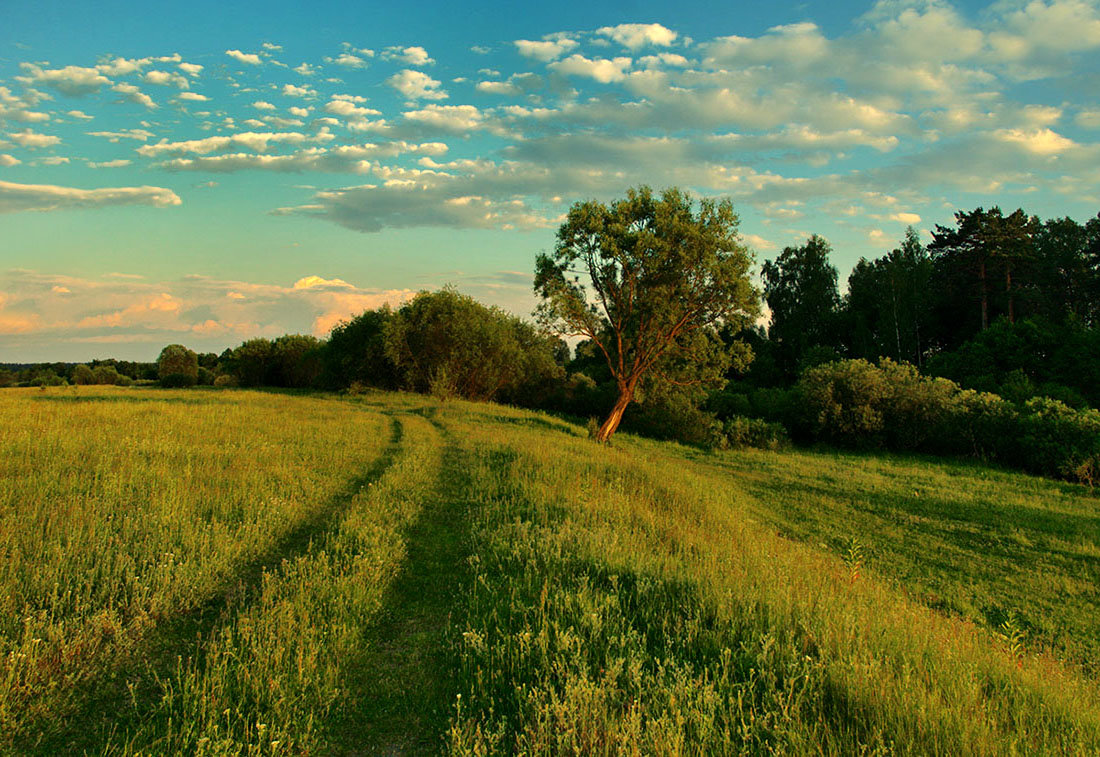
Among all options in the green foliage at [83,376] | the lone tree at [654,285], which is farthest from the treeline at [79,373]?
the lone tree at [654,285]

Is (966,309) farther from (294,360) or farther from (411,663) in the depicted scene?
(294,360)

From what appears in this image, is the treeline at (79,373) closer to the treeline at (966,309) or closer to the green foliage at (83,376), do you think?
the green foliage at (83,376)

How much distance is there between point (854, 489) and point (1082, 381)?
1260 inches

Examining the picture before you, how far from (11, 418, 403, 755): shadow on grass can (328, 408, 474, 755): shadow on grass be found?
150 centimetres

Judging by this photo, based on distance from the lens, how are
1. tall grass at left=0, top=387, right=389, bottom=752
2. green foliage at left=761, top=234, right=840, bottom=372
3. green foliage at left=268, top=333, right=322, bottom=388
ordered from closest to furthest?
tall grass at left=0, top=387, right=389, bottom=752
green foliage at left=761, top=234, right=840, bottom=372
green foliage at left=268, top=333, right=322, bottom=388

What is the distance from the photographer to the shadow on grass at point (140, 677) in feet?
12.6

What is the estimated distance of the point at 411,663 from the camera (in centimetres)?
506

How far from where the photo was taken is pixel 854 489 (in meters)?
19.2

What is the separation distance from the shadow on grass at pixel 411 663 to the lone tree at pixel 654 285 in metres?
21.4

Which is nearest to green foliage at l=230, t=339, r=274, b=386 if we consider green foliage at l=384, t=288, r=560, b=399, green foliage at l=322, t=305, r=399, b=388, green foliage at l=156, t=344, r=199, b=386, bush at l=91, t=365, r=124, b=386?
green foliage at l=156, t=344, r=199, b=386

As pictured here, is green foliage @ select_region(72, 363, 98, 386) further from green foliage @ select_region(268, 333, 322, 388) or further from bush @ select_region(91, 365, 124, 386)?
green foliage @ select_region(268, 333, 322, 388)

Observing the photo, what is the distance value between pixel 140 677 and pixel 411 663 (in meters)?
2.29

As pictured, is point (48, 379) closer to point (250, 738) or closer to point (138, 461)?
point (138, 461)

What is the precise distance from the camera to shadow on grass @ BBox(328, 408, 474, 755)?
4.07 meters
